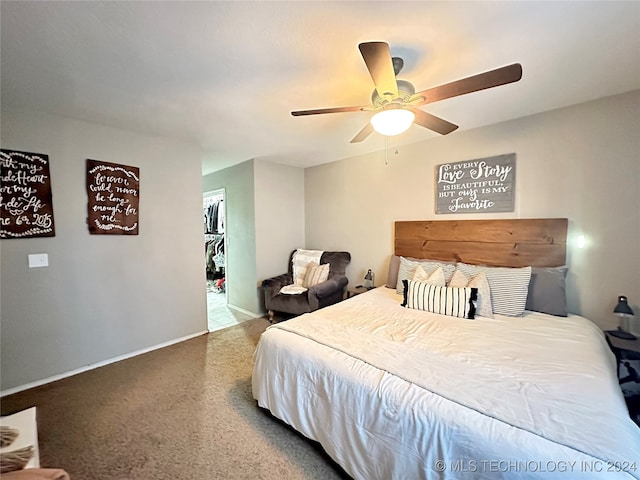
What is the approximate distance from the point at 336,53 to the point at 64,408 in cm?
319

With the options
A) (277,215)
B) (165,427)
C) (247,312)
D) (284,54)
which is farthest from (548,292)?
(247,312)

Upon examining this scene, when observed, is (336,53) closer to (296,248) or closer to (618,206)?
(618,206)

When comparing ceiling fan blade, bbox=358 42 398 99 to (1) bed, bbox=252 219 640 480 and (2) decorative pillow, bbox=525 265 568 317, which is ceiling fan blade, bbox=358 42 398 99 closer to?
(1) bed, bbox=252 219 640 480

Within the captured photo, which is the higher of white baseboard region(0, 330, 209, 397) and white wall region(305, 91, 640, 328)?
white wall region(305, 91, 640, 328)

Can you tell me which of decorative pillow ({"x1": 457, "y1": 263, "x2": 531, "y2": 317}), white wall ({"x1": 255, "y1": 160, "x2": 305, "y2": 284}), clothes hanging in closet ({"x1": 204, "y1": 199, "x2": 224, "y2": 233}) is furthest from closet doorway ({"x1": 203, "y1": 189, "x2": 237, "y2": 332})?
decorative pillow ({"x1": 457, "y1": 263, "x2": 531, "y2": 317})

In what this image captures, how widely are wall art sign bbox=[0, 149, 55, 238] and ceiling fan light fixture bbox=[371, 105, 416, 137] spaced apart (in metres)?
2.84

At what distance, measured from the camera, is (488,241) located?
2.72 m

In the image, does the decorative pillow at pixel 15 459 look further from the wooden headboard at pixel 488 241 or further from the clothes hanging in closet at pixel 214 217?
the clothes hanging in closet at pixel 214 217

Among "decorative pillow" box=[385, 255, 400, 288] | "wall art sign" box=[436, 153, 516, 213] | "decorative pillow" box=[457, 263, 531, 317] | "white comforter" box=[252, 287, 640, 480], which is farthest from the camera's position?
"decorative pillow" box=[385, 255, 400, 288]

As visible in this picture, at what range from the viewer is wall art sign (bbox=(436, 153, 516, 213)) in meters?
2.65

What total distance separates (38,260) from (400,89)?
327 centimetres

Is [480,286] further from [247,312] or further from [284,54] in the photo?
[247,312]

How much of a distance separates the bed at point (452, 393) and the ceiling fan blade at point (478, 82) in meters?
1.50

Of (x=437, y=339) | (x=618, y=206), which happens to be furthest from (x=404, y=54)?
(x=618, y=206)
